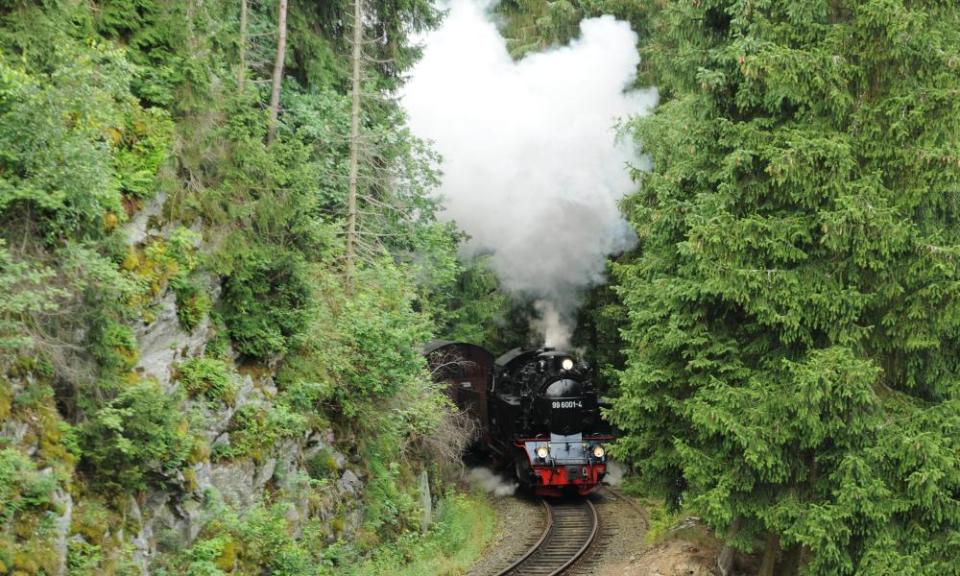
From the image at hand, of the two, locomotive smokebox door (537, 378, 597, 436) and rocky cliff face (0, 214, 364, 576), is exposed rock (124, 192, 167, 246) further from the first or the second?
locomotive smokebox door (537, 378, 597, 436)

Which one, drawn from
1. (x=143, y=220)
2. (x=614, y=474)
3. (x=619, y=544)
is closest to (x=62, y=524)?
(x=143, y=220)

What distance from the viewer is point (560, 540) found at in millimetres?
16359

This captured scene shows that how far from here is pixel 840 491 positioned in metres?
9.34

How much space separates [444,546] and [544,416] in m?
4.74

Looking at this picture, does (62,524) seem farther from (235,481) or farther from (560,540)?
(560,540)

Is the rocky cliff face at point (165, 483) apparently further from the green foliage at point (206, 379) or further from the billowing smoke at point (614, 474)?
the billowing smoke at point (614, 474)

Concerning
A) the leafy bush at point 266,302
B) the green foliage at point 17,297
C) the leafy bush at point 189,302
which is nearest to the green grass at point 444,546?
the leafy bush at point 266,302

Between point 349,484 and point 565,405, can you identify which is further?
point 565,405

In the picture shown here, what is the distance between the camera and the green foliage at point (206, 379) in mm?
9156

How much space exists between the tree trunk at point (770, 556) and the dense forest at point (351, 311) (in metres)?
0.05

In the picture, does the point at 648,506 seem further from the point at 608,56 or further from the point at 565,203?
the point at 608,56

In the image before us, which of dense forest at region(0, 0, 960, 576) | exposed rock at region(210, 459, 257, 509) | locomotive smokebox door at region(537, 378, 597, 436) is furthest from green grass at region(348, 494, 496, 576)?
locomotive smokebox door at region(537, 378, 597, 436)

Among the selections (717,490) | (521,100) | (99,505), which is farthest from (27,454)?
(521,100)

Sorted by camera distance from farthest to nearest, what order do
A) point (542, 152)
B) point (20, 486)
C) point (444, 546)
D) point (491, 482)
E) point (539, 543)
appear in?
point (542, 152) → point (491, 482) → point (539, 543) → point (444, 546) → point (20, 486)
